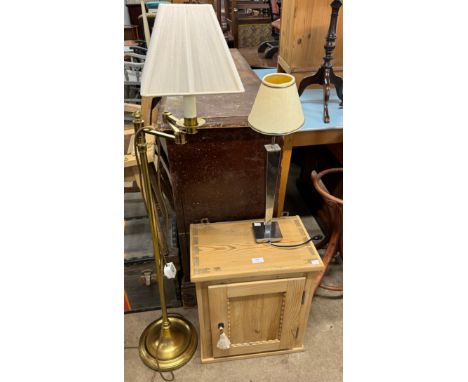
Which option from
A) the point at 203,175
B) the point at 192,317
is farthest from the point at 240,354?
the point at 203,175

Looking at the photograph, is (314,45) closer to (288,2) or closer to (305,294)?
(288,2)

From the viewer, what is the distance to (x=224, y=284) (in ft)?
4.06

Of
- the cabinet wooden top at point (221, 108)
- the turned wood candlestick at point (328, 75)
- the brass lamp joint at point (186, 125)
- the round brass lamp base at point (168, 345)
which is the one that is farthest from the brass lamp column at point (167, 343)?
the turned wood candlestick at point (328, 75)

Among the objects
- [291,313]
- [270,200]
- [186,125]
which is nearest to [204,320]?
[291,313]

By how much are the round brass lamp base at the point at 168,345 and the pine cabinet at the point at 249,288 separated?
3.9 inches

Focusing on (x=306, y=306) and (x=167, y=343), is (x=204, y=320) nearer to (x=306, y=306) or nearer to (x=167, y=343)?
(x=167, y=343)

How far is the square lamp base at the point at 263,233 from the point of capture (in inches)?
53.4

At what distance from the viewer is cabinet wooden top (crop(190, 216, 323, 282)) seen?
4.00 ft

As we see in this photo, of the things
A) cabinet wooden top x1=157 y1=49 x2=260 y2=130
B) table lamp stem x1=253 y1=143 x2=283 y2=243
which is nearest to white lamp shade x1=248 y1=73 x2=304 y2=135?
table lamp stem x1=253 y1=143 x2=283 y2=243

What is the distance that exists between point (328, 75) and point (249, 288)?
108 cm

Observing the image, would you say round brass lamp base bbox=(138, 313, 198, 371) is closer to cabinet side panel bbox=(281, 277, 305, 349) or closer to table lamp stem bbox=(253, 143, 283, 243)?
cabinet side panel bbox=(281, 277, 305, 349)

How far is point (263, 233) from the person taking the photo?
1.38m

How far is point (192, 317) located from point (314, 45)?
1494 mm

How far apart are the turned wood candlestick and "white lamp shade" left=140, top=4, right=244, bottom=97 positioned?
0.92 meters
